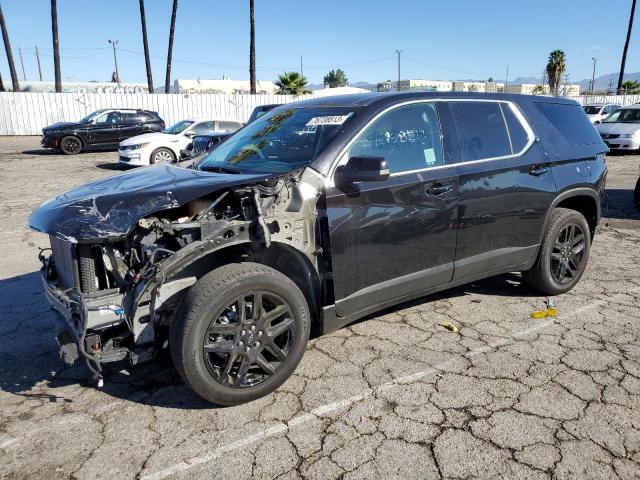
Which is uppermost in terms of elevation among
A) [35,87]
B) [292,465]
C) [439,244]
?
[35,87]

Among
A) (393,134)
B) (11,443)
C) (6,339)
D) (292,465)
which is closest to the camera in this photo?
(292,465)

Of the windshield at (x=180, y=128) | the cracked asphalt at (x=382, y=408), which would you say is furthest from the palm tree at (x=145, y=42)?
the cracked asphalt at (x=382, y=408)

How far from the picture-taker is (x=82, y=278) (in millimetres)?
2762

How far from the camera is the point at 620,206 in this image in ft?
30.3

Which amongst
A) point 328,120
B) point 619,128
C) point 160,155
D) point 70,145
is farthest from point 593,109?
point 328,120

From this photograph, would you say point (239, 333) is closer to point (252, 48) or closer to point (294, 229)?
point (294, 229)

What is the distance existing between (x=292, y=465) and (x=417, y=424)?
2.54 ft

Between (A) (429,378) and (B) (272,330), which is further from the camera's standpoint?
(A) (429,378)

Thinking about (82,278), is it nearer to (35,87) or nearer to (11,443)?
(11,443)

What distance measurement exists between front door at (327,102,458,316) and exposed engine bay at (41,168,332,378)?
15 centimetres

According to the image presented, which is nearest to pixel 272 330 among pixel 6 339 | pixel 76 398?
pixel 76 398

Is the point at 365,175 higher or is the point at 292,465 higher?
the point at 365,175

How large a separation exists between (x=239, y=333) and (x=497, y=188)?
7.72 feet

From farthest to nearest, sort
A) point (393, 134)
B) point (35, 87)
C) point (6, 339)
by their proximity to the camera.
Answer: point (35, 87)
point (6, 339)
point (393, 134)
